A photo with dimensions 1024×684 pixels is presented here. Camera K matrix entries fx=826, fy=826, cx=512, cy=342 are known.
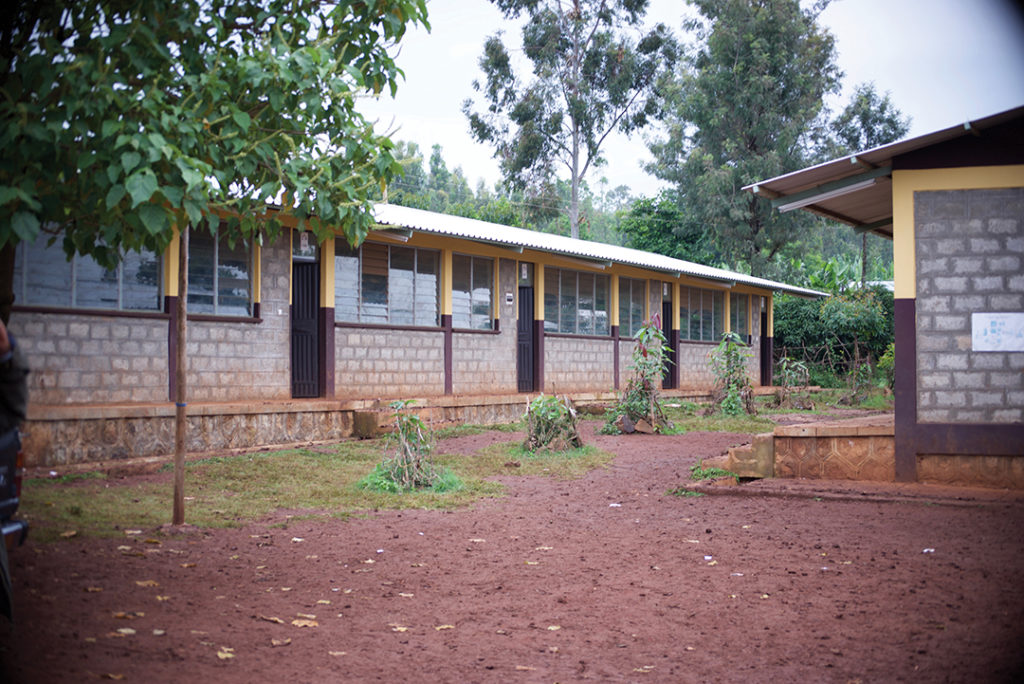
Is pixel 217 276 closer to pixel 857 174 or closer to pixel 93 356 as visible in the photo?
pixel 93 356

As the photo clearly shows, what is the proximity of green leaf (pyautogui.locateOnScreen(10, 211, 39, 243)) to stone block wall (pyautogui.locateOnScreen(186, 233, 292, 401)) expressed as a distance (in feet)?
25.4

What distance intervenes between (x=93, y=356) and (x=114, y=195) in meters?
7.17

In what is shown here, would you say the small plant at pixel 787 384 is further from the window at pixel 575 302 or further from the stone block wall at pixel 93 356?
the stone block wall at pixel 93 356

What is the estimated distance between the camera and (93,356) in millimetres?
10578

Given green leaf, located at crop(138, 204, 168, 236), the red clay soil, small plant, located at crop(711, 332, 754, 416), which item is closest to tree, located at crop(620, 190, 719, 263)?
small plant, located at crop(711, 332, 754, 416)

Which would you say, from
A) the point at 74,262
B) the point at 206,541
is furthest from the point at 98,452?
the point at 206,541

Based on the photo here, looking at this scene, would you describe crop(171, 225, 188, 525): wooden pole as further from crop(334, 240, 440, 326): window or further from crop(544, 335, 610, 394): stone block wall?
crop(544, 335, 610, 394): stone block wall

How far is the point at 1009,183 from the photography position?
8031 mm

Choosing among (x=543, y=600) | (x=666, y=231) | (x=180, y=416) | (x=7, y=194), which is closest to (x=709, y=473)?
(x=543, y=600)

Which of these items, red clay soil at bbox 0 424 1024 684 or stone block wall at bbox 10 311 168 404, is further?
stone block wall at bbox 10 311 168 404

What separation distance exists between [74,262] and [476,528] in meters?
6.81

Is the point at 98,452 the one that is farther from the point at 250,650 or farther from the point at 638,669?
the point at 638,669

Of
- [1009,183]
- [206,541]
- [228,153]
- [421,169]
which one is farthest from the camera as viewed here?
[421,169]

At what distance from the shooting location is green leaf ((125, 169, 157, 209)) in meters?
4.11
